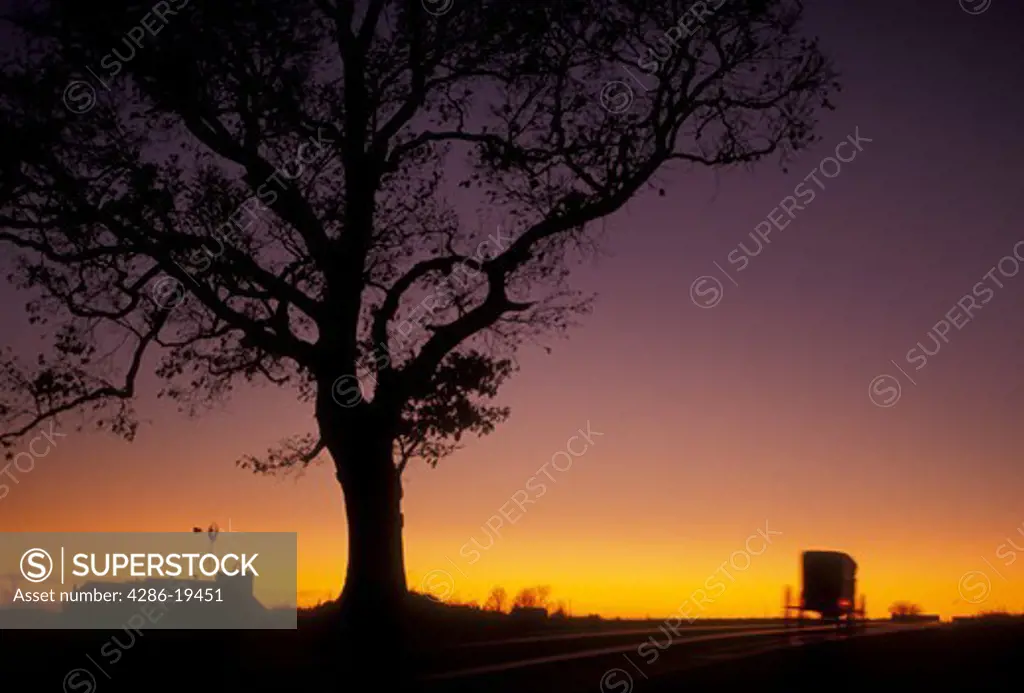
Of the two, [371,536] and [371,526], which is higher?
[371,526]

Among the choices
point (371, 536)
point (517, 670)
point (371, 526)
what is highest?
point (371, 526)

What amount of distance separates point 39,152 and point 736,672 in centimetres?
1491

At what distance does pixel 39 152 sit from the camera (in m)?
22.4

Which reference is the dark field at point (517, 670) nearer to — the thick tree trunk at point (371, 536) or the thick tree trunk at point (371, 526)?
the thick tree trunk at point (371, 536)

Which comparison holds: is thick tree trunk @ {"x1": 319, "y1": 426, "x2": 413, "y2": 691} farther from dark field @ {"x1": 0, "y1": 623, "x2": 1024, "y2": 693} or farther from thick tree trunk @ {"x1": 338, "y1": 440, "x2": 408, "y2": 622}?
dark field @ {"x1": 0, "y1": 623, "x2": 1024, "y2": 693}

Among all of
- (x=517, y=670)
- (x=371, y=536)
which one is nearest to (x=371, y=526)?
(x=371, y=536)

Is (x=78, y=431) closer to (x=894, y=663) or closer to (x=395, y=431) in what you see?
(x=395, y=431)

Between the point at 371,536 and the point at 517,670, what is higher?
the point at 371,536

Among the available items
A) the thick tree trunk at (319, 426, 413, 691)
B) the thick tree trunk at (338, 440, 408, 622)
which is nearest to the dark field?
the thick tree trunk at (319, 426, 413, 691)

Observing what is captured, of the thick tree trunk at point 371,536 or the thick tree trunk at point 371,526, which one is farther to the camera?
the thick tree trunk at point 371,526

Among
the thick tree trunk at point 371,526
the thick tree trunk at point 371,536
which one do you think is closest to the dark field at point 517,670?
the thick tree trunk at point 371,536

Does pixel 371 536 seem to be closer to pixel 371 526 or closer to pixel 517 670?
pixel 371 526

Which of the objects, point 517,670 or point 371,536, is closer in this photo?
point 517,670

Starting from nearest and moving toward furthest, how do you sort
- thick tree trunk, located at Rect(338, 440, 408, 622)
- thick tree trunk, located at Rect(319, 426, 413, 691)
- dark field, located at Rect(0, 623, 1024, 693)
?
dark field, located at Rect(0, 623, 1024, 693), thick tree trunk, located at Rect(319, 426, 413, 691), thick tree trunk, located at Rect(338, 440, 408, 622)
